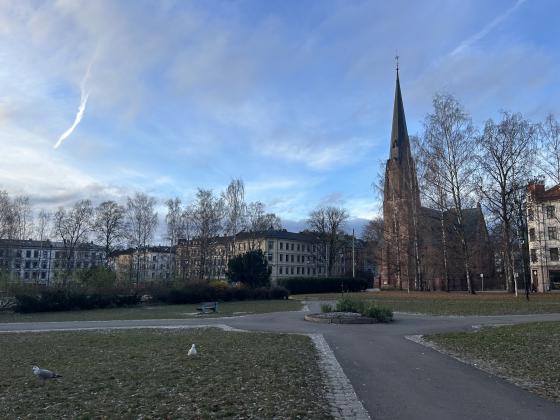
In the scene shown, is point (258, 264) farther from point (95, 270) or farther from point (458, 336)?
point (458, 336)

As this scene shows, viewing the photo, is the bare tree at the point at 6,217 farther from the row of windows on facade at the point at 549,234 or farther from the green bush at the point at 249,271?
the row of windows on facade at the point at 549,234

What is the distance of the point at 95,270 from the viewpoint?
3697 cm

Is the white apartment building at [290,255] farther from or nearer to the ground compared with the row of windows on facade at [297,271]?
farther from the ground

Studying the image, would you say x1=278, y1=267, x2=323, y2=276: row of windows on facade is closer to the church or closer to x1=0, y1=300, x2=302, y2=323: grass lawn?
the church

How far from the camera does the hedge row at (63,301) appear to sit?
2992 cm

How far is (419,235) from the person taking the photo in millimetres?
46938

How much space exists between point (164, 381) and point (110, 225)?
206ft

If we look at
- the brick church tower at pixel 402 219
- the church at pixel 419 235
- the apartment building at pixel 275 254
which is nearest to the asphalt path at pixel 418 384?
the church at pixel 419 235

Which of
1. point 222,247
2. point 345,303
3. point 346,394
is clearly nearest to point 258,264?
point 345,303

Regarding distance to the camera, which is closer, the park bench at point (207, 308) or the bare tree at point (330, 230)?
the park bench at point (207, 308)

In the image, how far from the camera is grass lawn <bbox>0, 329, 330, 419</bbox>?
6.23 meters

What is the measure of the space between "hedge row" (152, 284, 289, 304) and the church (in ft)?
49.7

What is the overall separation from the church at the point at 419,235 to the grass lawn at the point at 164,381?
32192 mm

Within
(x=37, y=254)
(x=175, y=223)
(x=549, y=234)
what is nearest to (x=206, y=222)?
(x=175, y=223)
